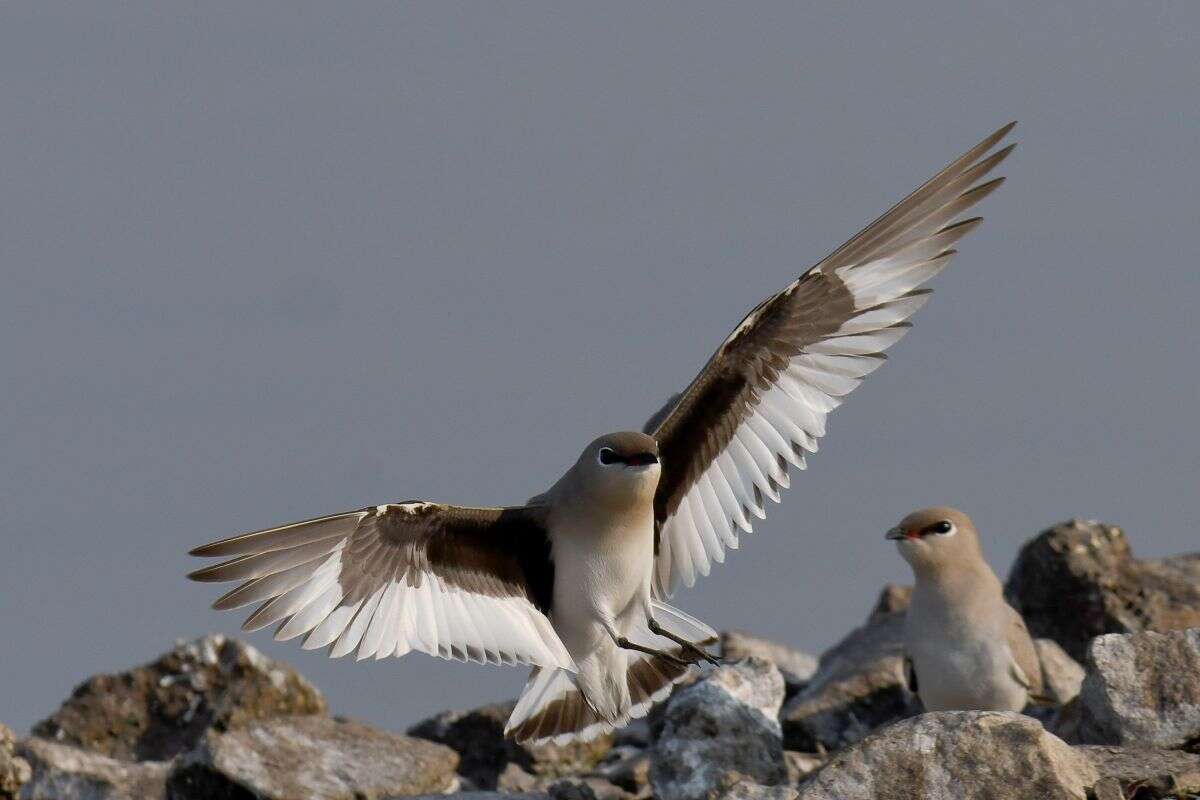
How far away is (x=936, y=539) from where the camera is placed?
460 inches

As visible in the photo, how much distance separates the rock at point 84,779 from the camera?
11.7 meters

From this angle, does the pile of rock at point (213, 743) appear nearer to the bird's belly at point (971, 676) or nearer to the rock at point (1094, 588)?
the bird's belly at point (971, 676)

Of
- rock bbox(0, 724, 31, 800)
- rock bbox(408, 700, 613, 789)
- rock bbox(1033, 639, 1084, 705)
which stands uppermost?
rock bbox(0, 724, 31, 800)

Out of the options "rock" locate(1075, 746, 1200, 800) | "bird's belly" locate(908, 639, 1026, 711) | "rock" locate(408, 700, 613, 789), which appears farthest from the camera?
"rock" locate(408, 700, 613, 789)

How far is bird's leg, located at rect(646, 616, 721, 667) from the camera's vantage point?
10555 mm

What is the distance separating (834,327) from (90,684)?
6.66 metres

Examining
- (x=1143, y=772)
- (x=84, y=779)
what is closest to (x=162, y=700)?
(x=84, y=779)

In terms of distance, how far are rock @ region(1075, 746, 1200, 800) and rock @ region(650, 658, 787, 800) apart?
2153 mm

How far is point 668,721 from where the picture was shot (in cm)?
1077

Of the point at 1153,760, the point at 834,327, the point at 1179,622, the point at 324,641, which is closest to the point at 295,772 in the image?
the point at 324,641

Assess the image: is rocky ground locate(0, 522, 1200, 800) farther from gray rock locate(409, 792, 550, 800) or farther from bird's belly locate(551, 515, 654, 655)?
bird's belly locate(551, 515, 654, 655)

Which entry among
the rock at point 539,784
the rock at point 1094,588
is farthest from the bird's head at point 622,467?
the rock at point 1094,588

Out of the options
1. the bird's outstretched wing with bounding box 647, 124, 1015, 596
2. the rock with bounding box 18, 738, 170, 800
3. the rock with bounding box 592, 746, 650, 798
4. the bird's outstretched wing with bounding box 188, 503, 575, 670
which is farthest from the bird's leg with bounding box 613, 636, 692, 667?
the rock with bounding box 18, 738, 170, 800

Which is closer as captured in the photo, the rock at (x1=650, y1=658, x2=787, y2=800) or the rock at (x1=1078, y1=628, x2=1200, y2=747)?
the rock at (x1=1078, y1=628, x2=1200, y2=747)
